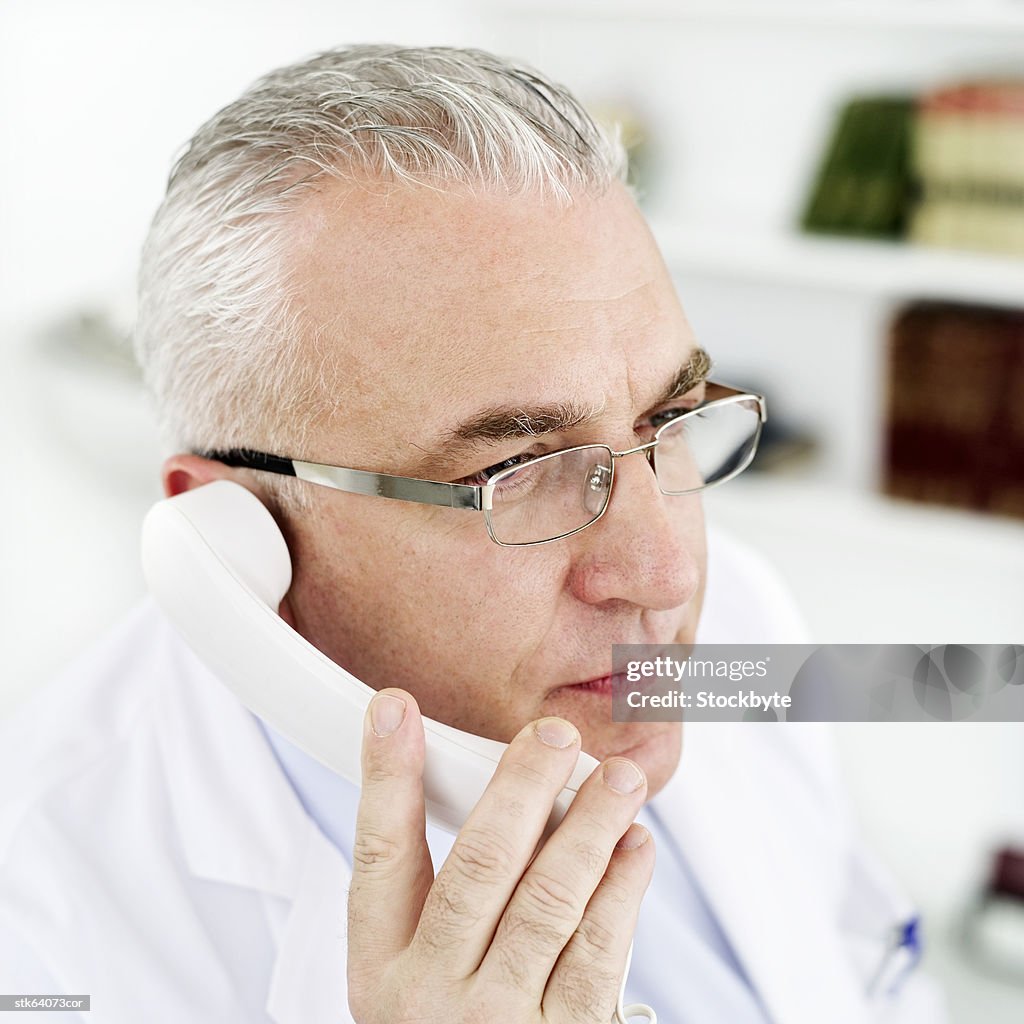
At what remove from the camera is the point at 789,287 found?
253 cm

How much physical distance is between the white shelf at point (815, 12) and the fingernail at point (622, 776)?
5.36 ft

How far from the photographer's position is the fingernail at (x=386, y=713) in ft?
2.66

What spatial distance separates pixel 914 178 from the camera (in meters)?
2.16

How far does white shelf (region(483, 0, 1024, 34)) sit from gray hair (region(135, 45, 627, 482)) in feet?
3.86

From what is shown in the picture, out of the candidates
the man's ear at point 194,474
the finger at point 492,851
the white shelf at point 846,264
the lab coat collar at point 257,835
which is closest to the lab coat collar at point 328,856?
the lab coat collar at point 257,835

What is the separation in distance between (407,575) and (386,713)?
0.56 feet

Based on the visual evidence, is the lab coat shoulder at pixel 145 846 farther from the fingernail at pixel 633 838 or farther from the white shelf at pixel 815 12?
the white shelf at pixel 815 12

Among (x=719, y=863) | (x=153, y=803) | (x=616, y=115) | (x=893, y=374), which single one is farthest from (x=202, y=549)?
(x=616, y=115)

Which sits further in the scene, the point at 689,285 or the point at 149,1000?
the point at 689,285

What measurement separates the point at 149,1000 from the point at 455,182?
2.29ft

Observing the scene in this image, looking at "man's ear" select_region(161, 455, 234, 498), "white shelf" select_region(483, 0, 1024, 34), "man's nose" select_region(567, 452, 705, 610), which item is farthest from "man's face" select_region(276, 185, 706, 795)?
"white shelf" select_region(483, 0, 1024, 34)

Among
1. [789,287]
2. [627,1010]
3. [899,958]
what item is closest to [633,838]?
[627,1010]

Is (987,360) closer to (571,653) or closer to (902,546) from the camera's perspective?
(902,546)

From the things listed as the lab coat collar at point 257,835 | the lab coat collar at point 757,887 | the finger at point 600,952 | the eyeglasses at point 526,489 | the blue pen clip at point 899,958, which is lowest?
the blue pen clip at point 899,958
